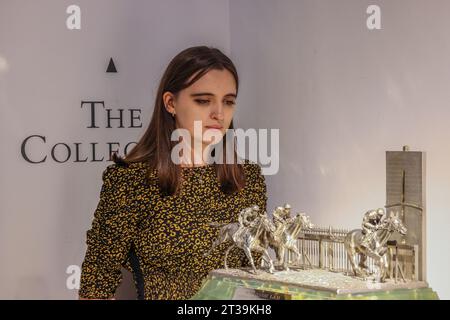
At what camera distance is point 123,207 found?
8.12 ft

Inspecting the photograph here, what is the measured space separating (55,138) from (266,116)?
706 millimetres

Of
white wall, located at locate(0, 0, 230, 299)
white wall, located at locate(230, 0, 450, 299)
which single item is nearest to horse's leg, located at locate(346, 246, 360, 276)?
white wall, located at locate(230, 0, 450, 299)

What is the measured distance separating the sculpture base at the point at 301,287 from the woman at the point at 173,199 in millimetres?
203

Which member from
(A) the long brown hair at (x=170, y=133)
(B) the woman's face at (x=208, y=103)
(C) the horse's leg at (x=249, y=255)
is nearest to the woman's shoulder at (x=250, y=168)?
(A) the long brown hair at (x=170, y=133)

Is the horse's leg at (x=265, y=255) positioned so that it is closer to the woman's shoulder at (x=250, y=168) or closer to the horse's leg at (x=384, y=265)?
the horse's leg at (x=384, y=265)

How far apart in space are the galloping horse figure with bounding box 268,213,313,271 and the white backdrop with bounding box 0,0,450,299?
0.42m

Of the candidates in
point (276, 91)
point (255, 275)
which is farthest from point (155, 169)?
point (276, 91)

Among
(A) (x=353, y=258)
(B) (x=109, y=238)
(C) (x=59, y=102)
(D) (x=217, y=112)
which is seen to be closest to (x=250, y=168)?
(D) (x=217, y=112)

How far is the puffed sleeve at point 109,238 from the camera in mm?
2477

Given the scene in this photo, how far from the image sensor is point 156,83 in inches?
126

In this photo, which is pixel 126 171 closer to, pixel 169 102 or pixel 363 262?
pixel 169 102

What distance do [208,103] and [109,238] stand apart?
46 centimetres
